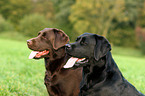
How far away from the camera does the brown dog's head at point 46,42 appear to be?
12.8 feet

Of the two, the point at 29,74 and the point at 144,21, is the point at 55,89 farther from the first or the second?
the point at 144,21

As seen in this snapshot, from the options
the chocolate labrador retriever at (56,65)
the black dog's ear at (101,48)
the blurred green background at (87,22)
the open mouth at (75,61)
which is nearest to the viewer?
the black dog's ear at (101,48)

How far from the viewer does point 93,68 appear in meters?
3.32

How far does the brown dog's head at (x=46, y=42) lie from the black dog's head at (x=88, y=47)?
0.54 metres

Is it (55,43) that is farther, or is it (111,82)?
(55,43)

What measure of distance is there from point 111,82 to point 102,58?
0.42 metres

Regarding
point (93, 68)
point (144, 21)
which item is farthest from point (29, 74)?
point (144, 21)

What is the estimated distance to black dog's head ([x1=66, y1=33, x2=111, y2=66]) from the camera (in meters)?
3.25

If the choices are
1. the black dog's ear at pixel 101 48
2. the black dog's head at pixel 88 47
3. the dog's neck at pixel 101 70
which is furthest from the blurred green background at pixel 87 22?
the black dog's ear at pixel 101 48

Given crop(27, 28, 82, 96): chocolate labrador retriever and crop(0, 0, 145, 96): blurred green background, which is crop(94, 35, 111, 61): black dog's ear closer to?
crop(27, 28, 82, 96): chocolate labrador retriever

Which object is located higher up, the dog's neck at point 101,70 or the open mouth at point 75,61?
the open mouth at point 75,61

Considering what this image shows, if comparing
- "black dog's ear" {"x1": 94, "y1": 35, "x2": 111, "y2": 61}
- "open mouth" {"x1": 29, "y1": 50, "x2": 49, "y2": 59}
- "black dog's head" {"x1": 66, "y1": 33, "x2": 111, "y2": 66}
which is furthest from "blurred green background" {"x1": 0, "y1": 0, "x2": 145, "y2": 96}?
"black dog's ear" {"x1": 94, "y1": 35, "x2": 111, "y2": 61}

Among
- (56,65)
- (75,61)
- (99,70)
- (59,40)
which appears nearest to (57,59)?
(56,65)

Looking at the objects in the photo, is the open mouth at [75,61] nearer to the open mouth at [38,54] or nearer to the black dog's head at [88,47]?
the black dog's head at [88,47]
